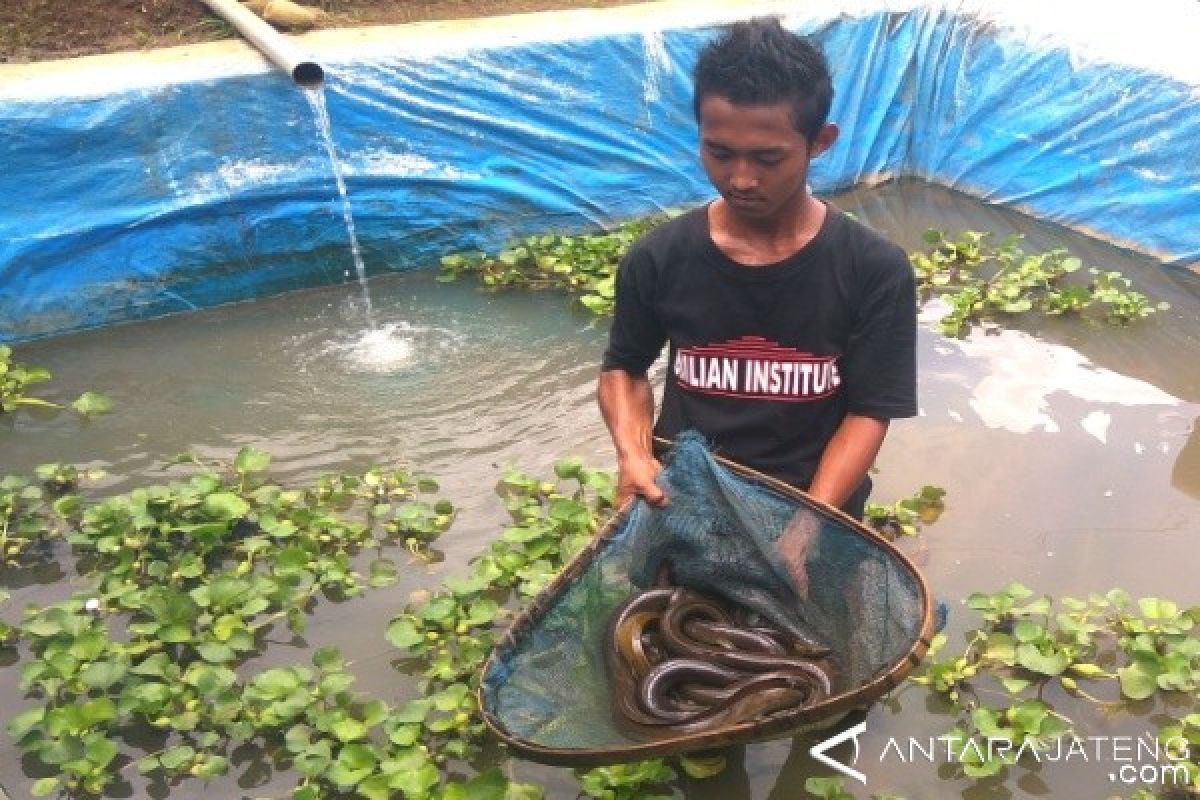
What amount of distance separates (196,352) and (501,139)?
2.09 meters

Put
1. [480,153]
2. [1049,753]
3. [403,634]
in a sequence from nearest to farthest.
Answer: [1049,753]
[403,634]
[480,153]

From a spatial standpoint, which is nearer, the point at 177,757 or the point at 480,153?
the point at 177,757

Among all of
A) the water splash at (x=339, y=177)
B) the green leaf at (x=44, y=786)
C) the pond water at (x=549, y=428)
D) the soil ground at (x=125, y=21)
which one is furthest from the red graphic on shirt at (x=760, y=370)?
the soil ground at (x=125, y=21)

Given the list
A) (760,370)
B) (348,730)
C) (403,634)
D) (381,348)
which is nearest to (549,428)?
(381,348)

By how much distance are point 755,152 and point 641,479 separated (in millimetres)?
794

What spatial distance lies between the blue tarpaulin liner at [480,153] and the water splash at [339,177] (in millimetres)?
38

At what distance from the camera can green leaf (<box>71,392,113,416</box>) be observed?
15.5 ft

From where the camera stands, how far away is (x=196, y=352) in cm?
562

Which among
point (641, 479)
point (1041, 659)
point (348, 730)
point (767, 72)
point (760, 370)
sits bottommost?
point (1041, 659)

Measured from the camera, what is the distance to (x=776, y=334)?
2648 millimetres

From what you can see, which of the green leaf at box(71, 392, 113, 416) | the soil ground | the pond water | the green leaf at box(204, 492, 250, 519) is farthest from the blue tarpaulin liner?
the green leaf at box(204, 492, 250, 519)

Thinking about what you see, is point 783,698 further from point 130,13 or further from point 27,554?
point 130,13

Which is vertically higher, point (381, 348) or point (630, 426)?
point (630, 426)

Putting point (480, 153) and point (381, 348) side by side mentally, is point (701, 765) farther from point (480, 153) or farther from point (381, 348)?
point (480, 153)
